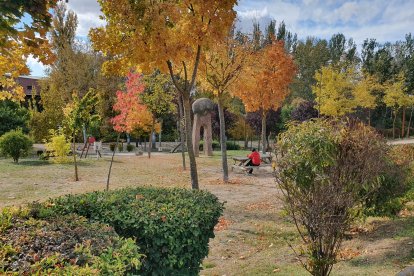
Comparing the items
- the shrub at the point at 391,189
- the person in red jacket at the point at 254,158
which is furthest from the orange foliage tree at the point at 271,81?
the shrub at the point at 391,189

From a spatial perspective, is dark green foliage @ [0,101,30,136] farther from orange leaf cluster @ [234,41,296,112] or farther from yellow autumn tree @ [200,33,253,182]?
yellow autumn tree @ [200,33,253,182]

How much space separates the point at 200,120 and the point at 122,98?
10398mm

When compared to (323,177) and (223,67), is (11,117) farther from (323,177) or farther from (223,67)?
(323,177)

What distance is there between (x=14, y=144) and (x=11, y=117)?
6037 mm

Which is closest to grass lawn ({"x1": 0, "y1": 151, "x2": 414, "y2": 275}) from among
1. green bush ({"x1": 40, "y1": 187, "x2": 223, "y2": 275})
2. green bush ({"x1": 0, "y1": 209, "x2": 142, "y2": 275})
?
green bush ({"x1": 40, "y1": 187, "x2": 223, "y2": 275})

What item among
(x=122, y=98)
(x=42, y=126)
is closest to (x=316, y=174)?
(x=122, y=98)

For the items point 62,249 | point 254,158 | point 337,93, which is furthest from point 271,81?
point 62,249

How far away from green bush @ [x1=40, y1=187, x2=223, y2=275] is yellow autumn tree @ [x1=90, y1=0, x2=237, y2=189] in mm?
3957

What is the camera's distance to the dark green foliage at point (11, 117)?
24266 mm

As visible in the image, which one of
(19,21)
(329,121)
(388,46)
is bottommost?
(329,121)

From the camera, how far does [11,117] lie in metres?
24.6

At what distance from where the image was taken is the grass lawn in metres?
5.95

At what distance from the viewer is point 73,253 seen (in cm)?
287

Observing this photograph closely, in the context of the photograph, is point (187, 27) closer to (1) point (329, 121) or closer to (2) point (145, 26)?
(2) point (145, 26)
